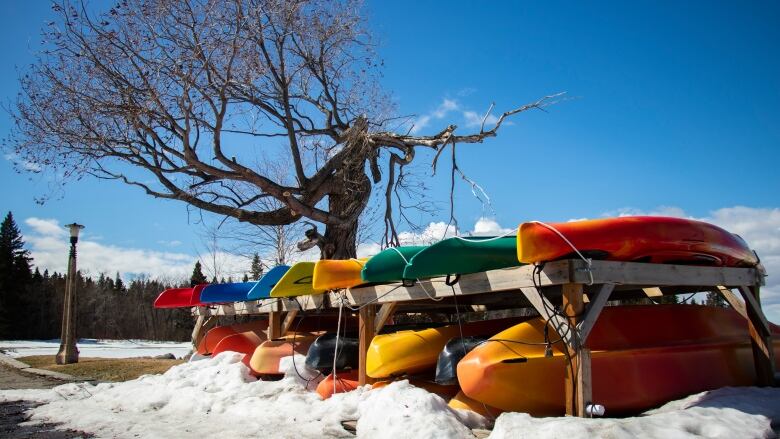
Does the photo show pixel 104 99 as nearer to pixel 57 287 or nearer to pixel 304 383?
pixel 304 383

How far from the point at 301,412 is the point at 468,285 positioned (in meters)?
2.26

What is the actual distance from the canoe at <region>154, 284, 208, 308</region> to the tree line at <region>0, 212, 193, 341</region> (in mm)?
30379

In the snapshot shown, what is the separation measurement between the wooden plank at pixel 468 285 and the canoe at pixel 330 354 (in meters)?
0.75

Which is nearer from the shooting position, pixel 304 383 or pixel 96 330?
pixel 304 383

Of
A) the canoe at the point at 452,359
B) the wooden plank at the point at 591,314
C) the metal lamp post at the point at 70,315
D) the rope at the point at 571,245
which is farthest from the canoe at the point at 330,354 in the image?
the metal lamp post at the point at 70,315

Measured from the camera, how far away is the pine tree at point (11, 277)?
3669cm

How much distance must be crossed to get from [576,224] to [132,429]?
4.77 m

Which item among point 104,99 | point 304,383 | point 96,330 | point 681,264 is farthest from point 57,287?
point 681,264

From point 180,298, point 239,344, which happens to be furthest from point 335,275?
point 180,298

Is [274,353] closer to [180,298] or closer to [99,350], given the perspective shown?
[180,298]

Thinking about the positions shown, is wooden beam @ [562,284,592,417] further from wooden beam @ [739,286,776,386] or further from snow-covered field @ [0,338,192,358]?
snow-covered field @ [0,338,192,358]

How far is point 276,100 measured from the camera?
11.8m

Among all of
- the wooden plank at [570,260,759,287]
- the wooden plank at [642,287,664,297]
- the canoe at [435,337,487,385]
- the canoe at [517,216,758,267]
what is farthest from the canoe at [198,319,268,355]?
the wooden plank at [570,260,759,287]

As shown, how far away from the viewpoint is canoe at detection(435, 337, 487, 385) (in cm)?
567
